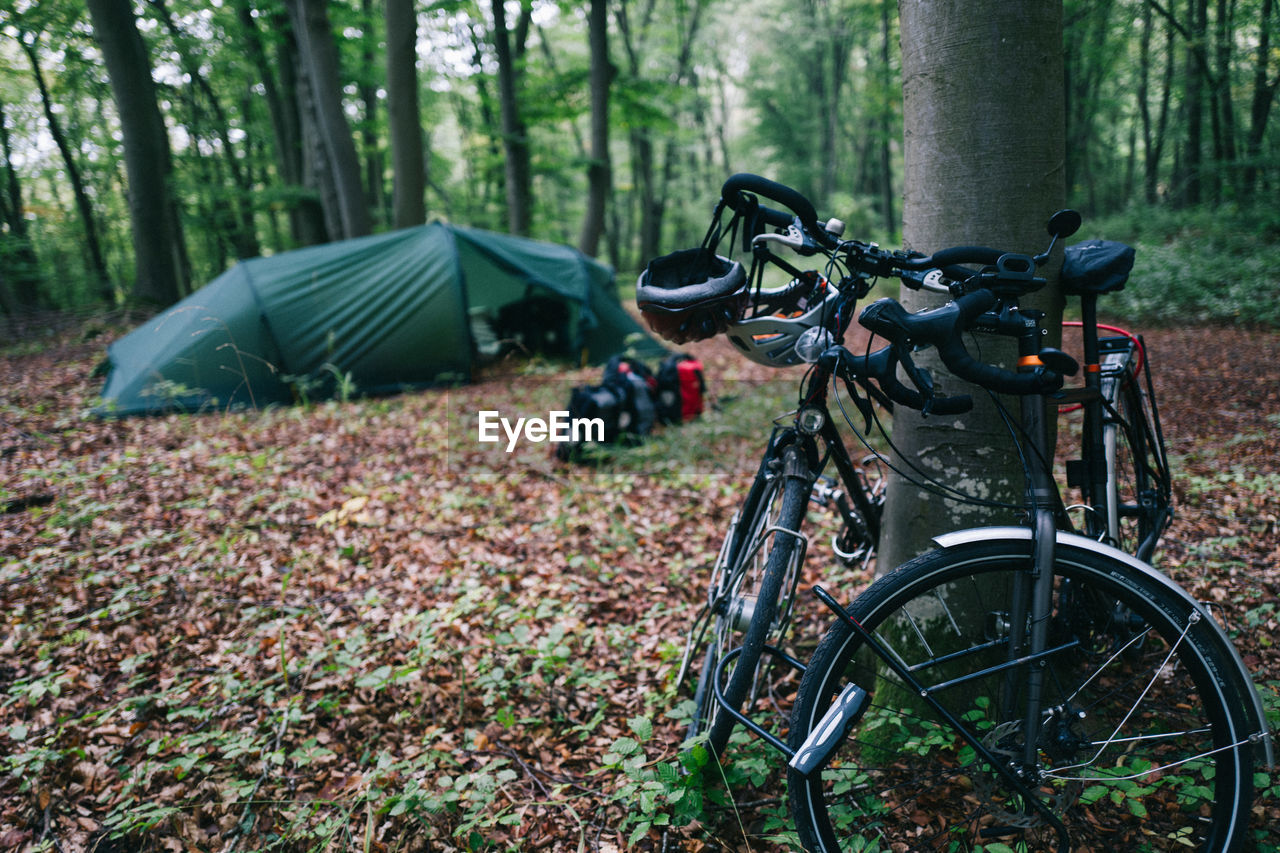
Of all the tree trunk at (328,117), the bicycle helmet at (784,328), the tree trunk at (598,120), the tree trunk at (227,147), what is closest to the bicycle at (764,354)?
the bicycle helmet at (784,328)

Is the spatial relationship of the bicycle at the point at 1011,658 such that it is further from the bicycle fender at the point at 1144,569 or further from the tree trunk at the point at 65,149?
the tree trunk at the point at 65,149

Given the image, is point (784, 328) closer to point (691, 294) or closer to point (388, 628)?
point (691, 294)

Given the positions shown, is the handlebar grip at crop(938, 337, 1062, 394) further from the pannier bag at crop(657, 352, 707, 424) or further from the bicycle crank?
the pannier bag at crop(657, 352, 707, 424)

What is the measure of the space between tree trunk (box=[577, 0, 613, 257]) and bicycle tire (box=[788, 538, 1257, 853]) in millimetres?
12395

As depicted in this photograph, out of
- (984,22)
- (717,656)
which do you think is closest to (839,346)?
(984,22)

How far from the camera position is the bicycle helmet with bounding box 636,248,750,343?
166 centimetres

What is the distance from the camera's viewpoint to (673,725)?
227 cm

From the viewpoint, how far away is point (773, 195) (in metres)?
1.55

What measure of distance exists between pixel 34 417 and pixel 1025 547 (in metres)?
8.02

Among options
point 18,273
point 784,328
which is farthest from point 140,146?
point 784,328

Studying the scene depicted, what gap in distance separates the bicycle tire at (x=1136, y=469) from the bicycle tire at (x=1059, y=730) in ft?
0.95

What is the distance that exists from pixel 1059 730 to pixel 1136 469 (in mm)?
985

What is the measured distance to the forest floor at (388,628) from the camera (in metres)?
1.98

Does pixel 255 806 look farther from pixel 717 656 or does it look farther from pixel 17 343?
pixel 17 343
